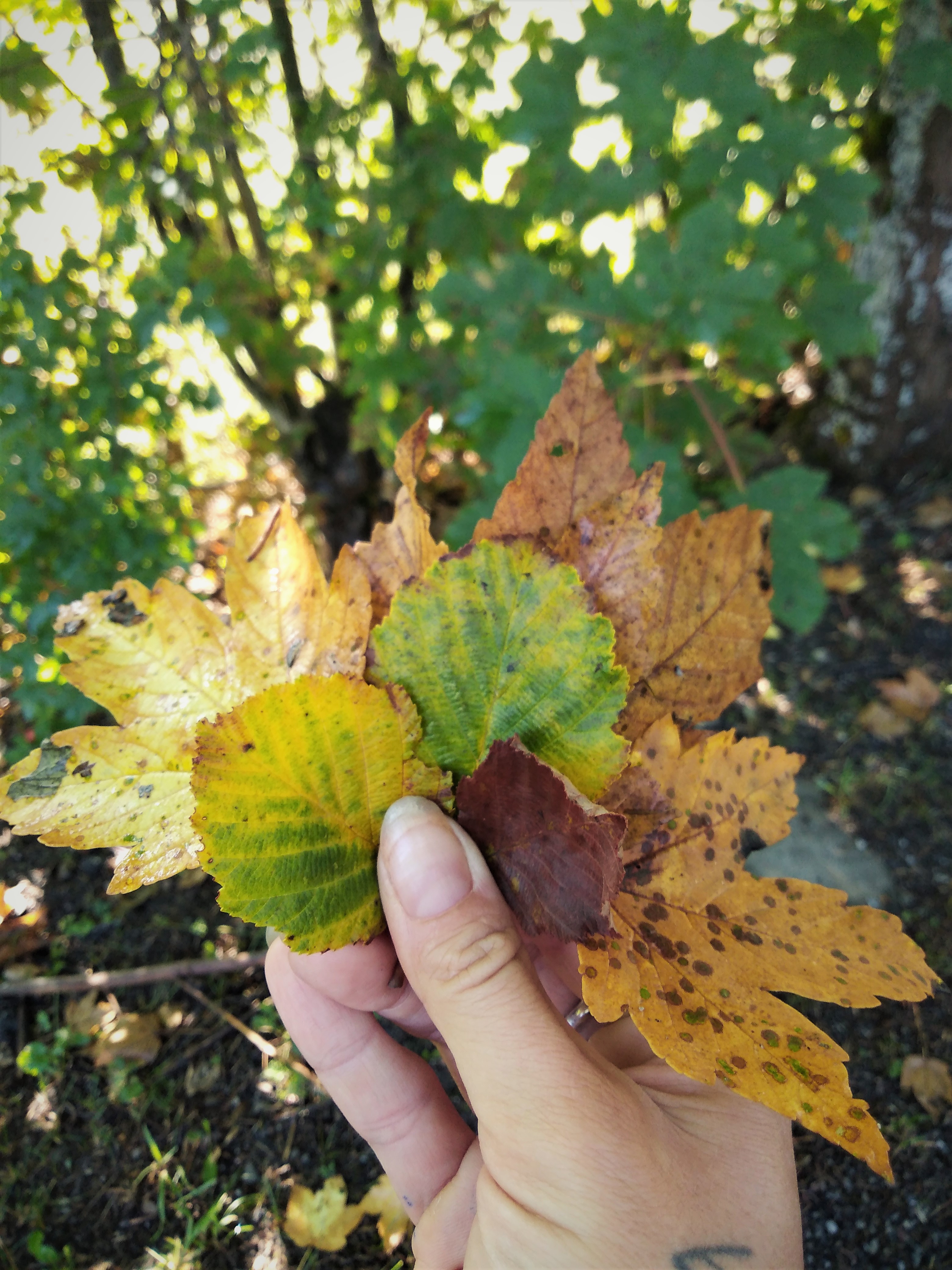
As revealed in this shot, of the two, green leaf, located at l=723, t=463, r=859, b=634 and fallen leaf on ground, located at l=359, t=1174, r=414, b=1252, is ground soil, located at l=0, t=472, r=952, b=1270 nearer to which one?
fallen leaf on ground, located at l=359, t=1174, r=414, b=1252

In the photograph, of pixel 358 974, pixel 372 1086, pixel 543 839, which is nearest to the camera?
pixel 543 839

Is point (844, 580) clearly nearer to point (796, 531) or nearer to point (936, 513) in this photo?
point (936, 513)

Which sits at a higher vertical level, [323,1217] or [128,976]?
[128,976]

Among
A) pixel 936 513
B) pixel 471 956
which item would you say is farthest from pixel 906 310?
pixel 471 956

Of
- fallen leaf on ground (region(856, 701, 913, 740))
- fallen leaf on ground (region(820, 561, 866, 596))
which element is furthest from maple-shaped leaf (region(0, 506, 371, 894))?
fallen leaf on ground (region(820, 561, 866, 596))

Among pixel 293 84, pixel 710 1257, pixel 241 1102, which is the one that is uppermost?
pixel 293 84

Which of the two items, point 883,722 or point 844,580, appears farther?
point 844,580

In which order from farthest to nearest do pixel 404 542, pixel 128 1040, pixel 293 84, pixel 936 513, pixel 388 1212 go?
pixel 936 513, pixel 293 84, pixel 128 1040, pixel 388 1212, pixel 404 542
